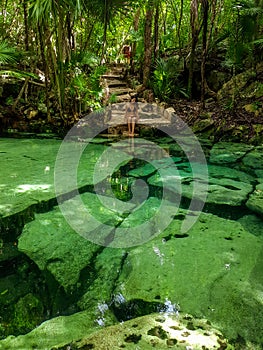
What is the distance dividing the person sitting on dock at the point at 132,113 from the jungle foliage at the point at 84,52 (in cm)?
73

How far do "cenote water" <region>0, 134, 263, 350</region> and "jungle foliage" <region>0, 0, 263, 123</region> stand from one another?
280cm

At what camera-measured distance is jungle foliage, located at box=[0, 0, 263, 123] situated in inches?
227

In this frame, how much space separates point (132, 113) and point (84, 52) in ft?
5.86

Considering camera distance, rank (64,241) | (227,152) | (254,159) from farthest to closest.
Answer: (227,152), (254,159), (64,241)

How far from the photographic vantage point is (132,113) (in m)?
7.45

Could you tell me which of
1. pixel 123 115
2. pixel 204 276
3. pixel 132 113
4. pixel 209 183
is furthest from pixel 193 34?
pixel 204 276

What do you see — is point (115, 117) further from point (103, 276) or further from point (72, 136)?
point (103, 276)

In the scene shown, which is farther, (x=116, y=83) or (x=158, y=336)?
(x=116, y=83)

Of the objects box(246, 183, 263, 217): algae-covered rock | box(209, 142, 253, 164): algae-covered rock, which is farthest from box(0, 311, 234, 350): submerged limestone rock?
box(209, 142, 253, 164): algae-covered rock

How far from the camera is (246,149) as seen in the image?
209 inches

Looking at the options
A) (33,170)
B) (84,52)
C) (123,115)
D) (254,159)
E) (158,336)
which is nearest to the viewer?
(158,336)

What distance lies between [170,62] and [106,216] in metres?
7.18

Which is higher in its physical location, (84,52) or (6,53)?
(84,52)

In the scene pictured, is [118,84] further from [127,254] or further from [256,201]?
[127,254]
